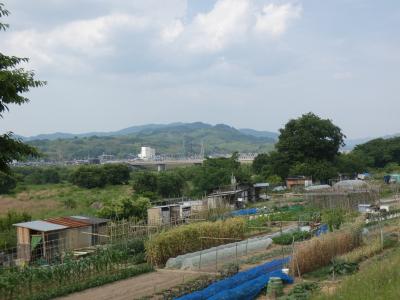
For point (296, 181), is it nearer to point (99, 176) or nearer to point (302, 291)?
point (99, 176)

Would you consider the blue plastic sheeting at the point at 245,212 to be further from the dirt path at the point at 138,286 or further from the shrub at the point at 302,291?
the shrub at the point at 302,291

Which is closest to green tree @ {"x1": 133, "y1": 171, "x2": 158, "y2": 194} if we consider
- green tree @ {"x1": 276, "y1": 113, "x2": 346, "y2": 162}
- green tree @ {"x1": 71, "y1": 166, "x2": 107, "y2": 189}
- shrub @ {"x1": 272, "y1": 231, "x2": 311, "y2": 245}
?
green tree @ {"x1": 71, "y1": 166, "x2": 107, "y2": 189}

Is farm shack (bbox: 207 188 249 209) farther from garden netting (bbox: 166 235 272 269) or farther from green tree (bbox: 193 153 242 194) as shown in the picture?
garden netting (bbox: 166 235 272 269)

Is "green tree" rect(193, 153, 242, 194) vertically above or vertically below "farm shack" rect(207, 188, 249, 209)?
above

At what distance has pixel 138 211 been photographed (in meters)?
28.9

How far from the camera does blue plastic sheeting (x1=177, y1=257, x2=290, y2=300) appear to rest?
498 inches

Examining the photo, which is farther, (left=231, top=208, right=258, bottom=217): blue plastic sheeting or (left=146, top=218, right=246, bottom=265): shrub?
(left=231, top=208, right=258, bottom=217): blue plastic sheeting

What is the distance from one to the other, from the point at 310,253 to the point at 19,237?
1249 centimetres

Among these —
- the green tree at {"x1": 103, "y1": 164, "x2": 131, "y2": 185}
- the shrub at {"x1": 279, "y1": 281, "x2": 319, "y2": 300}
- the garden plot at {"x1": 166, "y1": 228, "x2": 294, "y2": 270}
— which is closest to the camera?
the shrub at {"x1": 279, "y1": 281, "x2": 319, "y2": 300}

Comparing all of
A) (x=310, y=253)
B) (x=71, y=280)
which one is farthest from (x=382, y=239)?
(x=71, y=280)

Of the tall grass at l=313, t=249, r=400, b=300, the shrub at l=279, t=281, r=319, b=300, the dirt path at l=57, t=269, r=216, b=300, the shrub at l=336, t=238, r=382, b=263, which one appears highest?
the tall grass at l=313, t=249, r=400, b=300

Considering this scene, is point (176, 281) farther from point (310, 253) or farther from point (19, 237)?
point (19, 237)

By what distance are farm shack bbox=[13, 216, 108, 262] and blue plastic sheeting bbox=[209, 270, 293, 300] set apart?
9.59 m

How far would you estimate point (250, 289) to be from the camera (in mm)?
13070
